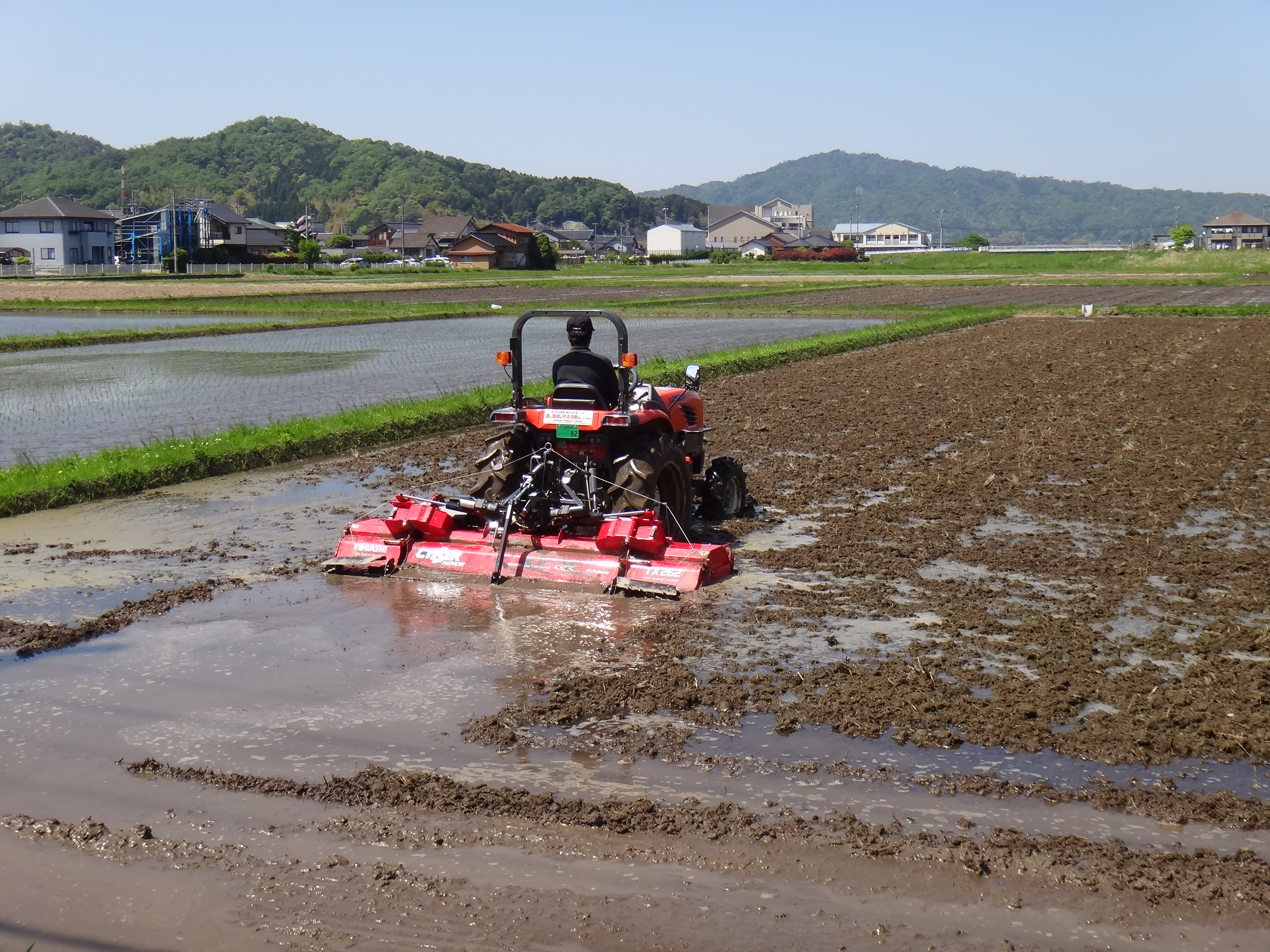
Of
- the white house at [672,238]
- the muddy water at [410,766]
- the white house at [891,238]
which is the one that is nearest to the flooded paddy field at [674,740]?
the muddy water at [410,766]

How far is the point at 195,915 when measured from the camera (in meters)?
3.94

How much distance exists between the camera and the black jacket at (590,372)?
26.4 feet

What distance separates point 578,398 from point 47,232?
8532 cm

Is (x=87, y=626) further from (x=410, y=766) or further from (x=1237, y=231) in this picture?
(x=1237, y=231)

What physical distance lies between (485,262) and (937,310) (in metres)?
59.4

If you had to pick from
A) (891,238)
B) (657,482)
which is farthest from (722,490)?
(891,238)

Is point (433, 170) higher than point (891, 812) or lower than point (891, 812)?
higher

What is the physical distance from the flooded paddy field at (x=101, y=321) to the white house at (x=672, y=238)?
108253 millimetres

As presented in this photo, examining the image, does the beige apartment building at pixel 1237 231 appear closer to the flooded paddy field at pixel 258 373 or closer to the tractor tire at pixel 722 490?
the flooded paddy field at pixel 258 373

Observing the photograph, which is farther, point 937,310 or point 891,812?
point 937,310

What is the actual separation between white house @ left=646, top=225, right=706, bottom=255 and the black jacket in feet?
452

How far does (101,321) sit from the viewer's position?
3612cm

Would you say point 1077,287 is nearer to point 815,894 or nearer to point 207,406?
point 207,406

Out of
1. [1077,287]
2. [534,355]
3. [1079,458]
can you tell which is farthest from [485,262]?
[1079,458]
